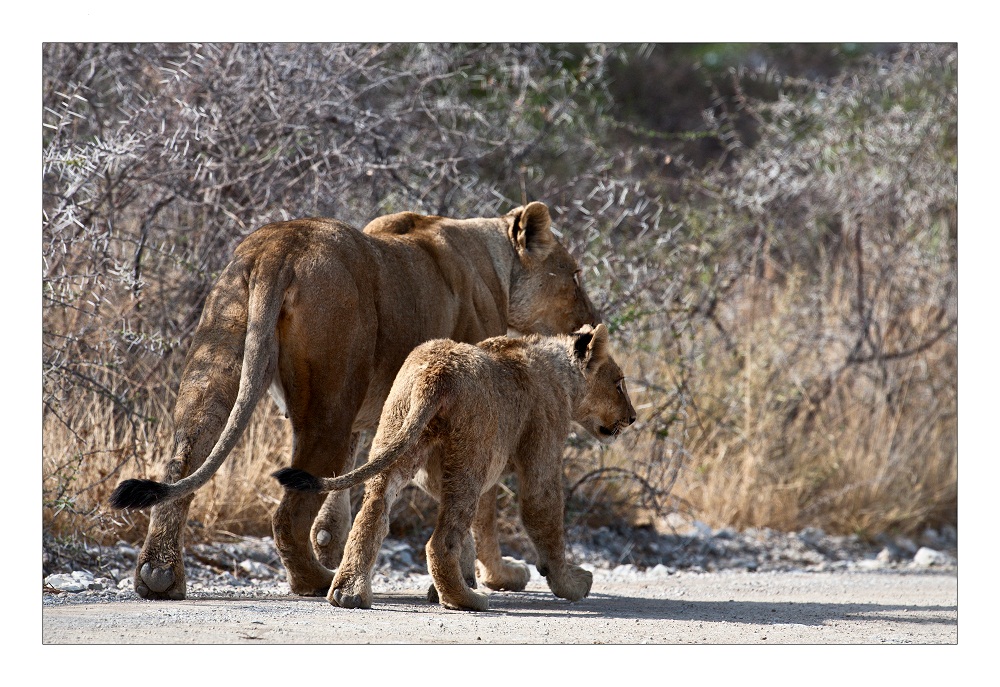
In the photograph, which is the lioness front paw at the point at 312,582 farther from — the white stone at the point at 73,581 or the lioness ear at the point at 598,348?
the lioness ear at the point at 598,348

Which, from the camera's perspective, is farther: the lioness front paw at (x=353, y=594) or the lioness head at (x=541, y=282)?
the lioness head at (x=541, y=282)

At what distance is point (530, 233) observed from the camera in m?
6.74

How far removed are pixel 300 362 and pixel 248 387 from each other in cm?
33

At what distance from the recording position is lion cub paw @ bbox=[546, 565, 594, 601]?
17.7 ft

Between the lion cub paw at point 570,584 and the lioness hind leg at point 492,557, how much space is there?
1.28 ft

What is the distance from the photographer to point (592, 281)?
8.75 meters

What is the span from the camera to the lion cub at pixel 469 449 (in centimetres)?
471

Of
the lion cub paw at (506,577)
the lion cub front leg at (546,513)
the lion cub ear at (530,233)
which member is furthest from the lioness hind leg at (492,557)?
the lion cub ear at (530,233)

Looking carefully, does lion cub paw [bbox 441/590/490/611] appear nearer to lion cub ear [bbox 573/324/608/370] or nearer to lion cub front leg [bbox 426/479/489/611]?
lion cub front leg [bbox 426/479/489/611]

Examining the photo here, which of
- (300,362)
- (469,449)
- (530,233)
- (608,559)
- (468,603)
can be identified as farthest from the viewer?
(608,559)

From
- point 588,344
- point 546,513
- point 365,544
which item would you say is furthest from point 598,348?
point 365,544

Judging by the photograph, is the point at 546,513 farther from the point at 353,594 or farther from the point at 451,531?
the point at 353,594

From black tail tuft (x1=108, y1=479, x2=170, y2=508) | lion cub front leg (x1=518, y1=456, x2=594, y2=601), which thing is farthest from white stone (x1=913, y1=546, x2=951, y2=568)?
black tail tuft (x1=108, y1=479, x2=170, y2=508)

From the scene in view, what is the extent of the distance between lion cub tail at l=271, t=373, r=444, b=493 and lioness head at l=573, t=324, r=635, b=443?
1.05 m
